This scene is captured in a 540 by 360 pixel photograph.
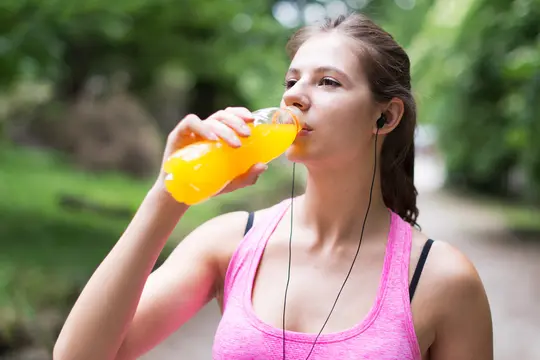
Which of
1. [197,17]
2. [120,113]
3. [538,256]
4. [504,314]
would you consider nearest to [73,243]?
[197,17]

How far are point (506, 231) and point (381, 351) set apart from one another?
1281 centimetres

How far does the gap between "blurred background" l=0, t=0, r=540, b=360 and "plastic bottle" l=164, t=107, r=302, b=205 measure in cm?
61

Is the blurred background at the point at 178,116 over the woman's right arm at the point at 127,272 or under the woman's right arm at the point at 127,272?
over

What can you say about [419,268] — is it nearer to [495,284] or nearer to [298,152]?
[298,152]

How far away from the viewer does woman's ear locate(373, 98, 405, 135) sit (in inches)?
65.6

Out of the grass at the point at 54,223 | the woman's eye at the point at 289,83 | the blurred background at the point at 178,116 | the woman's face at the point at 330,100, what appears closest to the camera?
the woman's face at the point at 330,100

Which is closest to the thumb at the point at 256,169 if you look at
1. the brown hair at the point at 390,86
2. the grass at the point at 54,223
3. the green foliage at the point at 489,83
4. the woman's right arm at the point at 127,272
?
the woman's right arm at the point at 127,272

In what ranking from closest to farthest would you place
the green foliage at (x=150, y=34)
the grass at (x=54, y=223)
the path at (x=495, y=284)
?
the green foliage at (x=150, y=34) < the grass at (x=54, y=223) < the path at (x=495, y=284)

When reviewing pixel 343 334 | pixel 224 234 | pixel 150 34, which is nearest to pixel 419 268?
pixel 343 334

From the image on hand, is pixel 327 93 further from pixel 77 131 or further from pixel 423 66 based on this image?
pixel 77 131

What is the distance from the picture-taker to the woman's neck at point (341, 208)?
1643mm

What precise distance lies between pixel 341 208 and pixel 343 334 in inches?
14.0

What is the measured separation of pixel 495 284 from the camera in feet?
28.4

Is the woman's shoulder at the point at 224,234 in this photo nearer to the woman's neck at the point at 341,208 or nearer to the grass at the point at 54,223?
the woman's neck at the point at 341,208
